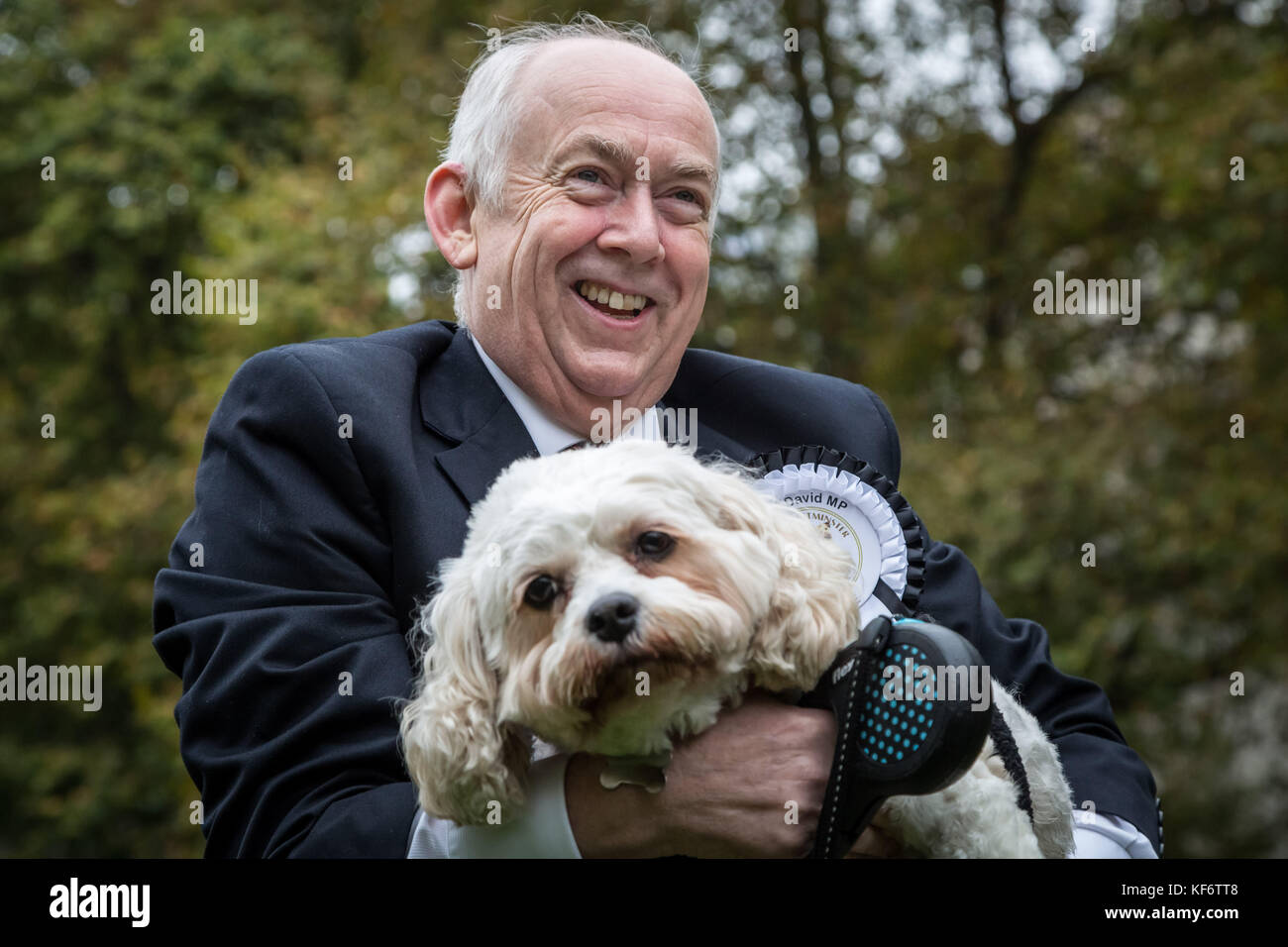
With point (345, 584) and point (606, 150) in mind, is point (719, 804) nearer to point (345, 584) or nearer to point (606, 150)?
point (345, 584)

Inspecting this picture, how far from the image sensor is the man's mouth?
295 cm

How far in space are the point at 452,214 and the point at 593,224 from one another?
17.6 inches

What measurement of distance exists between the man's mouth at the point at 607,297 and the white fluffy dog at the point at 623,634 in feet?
2.35

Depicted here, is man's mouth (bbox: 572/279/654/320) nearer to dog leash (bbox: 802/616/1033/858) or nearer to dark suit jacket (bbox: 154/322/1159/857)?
dark suit jacket (bbox: 154/322/1159/857)

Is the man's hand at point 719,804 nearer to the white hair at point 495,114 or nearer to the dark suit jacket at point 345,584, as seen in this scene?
the dark suit jacket at point 345,584

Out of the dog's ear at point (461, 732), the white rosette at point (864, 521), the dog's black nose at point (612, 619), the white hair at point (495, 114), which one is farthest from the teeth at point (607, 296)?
the dog's black nose at point (612, 619)

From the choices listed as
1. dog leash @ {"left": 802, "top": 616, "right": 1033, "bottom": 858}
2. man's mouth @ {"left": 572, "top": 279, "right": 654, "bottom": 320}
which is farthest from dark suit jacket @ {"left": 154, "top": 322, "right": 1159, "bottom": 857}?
dog leash @ {"left": 802, "top": 616, "right": 1033, "bottom": 858}

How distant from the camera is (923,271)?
9008 mm

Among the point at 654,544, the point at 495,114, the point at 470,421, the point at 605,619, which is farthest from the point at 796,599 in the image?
the point at 495,114

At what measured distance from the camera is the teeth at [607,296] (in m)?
2.95

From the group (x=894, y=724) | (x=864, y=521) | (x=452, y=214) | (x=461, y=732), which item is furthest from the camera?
(x=452, y=214)

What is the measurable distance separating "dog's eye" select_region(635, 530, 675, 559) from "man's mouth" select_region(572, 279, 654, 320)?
3.03 feet
